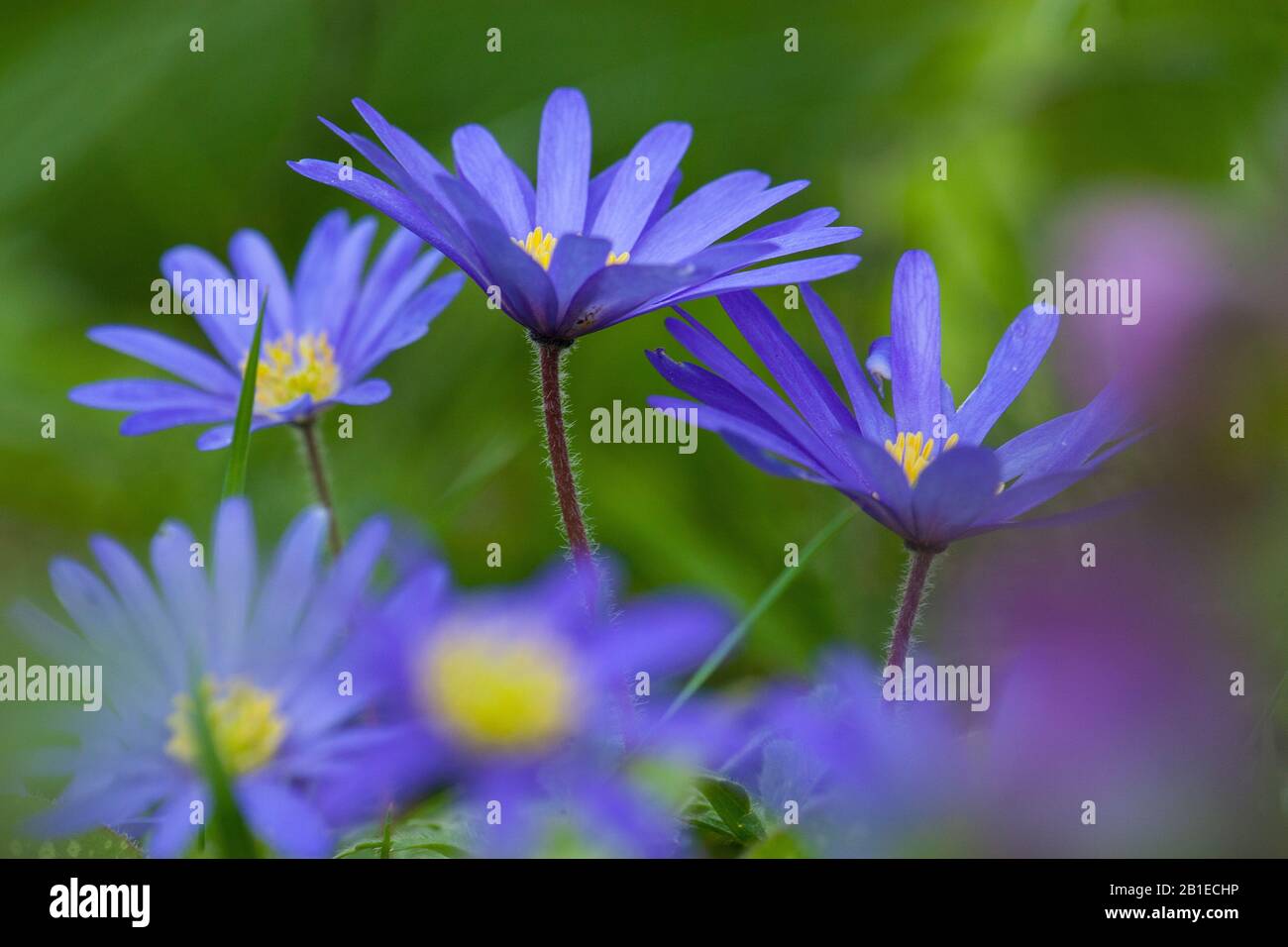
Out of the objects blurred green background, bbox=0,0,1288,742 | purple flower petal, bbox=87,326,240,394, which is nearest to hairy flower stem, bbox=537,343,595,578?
purple flower petal, bbox=87,326,240,394

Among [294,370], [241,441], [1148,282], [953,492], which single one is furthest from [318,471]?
[1148,282]

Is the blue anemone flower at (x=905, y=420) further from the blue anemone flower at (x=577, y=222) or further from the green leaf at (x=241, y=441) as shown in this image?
the green leaf at (x=241, y=441)

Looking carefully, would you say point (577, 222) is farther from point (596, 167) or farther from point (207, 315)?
point (596, 167)

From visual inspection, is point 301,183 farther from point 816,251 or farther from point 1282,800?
point 1282,800

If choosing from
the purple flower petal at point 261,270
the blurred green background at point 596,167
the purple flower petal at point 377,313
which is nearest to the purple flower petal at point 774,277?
the purple flower petal at point 377,313

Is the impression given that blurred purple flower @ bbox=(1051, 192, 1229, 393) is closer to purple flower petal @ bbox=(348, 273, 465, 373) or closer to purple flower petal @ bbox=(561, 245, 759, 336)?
purple flower petal @ bbox=(561, 245, 759, 336)

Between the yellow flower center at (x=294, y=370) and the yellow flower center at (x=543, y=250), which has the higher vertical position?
the yellow flower center at (x=543, y=250)

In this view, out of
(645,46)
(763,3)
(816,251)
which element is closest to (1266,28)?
(816,251)
